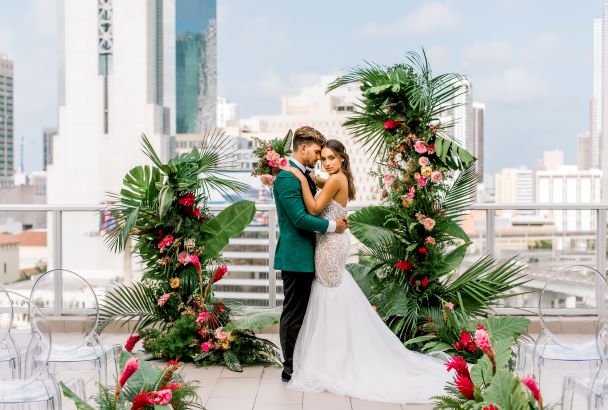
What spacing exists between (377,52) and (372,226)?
237 ft

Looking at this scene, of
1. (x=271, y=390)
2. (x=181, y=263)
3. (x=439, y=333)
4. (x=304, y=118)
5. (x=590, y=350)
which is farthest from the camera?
(x=304, y=118)

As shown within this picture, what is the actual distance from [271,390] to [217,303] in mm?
1102

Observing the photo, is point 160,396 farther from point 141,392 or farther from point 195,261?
point 195,261

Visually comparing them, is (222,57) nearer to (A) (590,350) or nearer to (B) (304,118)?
(B) (304,118)

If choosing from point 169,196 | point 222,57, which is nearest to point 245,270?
point 169,196

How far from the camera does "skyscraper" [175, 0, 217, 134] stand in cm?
7538

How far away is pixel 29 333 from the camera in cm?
349

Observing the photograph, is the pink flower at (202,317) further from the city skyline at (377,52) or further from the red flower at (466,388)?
the city skyline at (377,52)

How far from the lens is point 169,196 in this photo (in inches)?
220

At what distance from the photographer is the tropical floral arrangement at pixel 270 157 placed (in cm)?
508

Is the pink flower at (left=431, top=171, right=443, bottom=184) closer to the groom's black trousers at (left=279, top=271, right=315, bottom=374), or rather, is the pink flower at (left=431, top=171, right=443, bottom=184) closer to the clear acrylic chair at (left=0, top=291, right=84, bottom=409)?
the groom's black trousers at (left=279, top=271, right=315, bottom=374)

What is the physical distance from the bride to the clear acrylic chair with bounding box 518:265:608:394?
81cm

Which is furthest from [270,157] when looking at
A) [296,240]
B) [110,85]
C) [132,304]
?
[110,85]

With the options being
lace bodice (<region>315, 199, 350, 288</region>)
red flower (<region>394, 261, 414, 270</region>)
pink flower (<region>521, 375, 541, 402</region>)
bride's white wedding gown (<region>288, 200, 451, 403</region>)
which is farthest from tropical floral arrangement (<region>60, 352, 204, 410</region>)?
red flower (<region>394, 261, 414, 270</region>)
